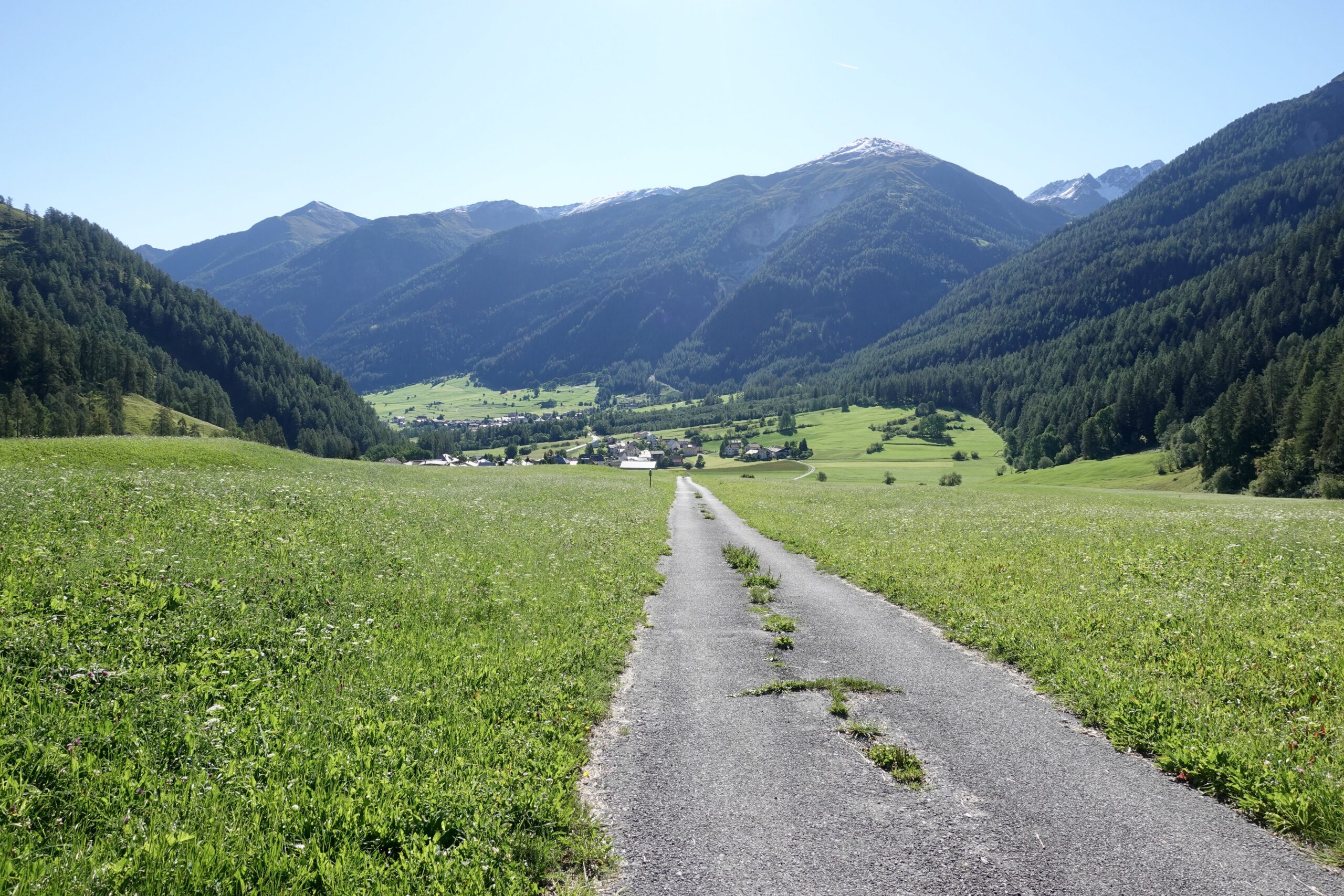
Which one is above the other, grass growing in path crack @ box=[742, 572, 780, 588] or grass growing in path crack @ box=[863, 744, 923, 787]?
grass growing in path crack @ box=[863, 744, 923, 787]

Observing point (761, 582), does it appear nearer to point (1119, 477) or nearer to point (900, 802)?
point (900, 802)

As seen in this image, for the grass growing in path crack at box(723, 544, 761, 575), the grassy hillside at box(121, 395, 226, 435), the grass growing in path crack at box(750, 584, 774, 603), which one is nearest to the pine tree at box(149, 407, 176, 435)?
the grassy hillside at box(121, 395, 226, 435)

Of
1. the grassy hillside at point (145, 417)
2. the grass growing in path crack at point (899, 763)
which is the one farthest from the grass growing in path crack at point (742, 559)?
the grassy hillside at point (145, 417)

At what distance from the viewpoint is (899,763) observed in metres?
7.91

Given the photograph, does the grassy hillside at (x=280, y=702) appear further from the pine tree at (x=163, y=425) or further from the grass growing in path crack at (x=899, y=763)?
the pine tree at (x=163, y=425)

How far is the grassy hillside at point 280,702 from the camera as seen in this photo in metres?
5.66

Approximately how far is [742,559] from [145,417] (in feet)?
537

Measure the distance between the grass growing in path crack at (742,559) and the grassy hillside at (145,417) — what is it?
146 m

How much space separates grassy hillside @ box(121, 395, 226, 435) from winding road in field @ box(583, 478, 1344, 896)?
157m

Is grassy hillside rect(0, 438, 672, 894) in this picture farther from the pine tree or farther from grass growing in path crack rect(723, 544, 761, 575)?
the pine tree

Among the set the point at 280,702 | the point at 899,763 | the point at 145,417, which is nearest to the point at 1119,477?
the point at 899,763

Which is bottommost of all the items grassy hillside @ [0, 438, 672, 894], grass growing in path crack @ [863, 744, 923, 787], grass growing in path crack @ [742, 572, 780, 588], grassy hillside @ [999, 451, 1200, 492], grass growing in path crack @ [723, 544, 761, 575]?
grassy hillside @ [999, 451, 1200, 492]

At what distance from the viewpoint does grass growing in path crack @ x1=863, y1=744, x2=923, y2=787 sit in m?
7.54

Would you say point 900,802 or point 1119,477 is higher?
point 900,802
